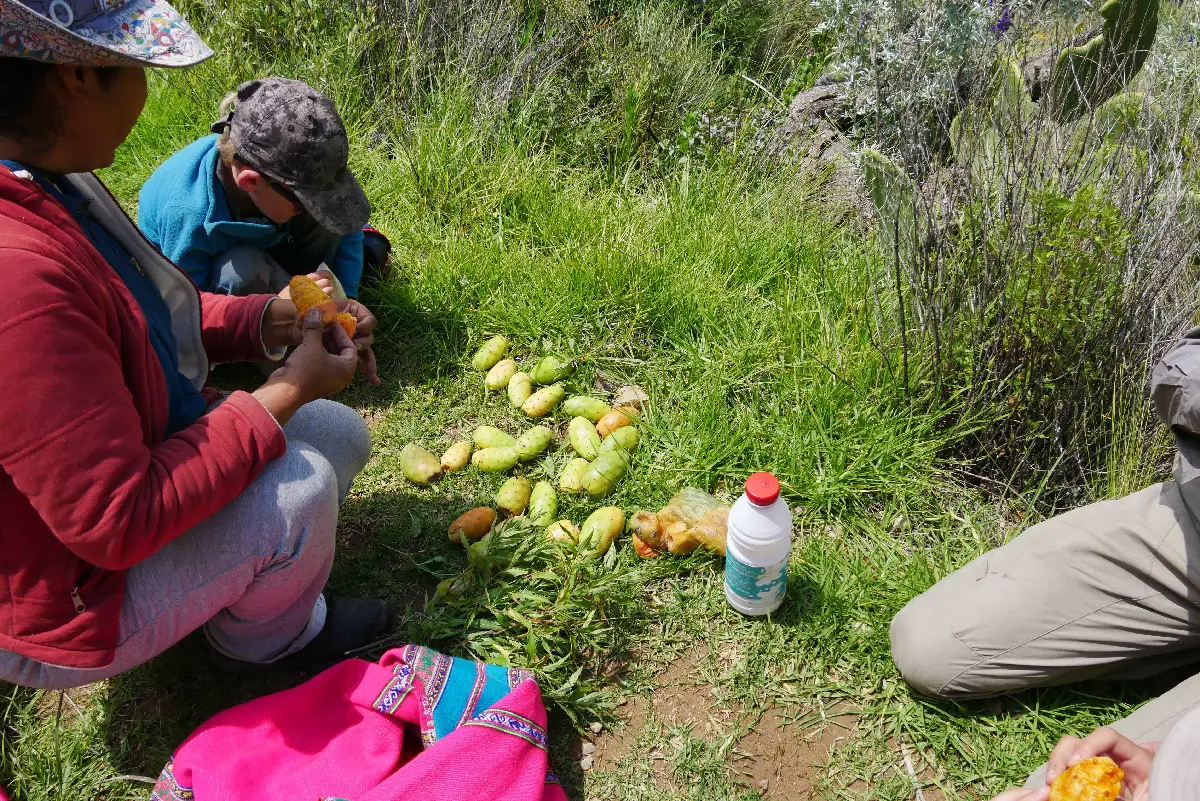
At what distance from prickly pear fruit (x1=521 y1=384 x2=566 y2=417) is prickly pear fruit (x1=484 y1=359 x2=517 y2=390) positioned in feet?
0.52

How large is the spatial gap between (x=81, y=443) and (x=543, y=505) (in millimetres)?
1477

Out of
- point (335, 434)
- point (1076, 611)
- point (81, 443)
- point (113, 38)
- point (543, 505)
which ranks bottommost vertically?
point (543, 505)

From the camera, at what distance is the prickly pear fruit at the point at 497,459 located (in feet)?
9.63

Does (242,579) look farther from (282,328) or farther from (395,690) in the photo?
(282,328)

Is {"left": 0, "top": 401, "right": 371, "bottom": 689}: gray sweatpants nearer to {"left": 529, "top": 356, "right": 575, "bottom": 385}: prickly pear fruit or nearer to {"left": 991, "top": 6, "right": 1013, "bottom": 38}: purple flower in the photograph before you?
{"left": 529, "top": 356, "right": 575, "bottom": 385}: prickly pear fruit

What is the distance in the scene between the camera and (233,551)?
6.18ft

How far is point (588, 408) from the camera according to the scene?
3072mm

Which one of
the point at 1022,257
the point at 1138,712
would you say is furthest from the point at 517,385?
the point at 1138,712

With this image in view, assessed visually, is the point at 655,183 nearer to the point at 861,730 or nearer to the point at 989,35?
the point at 989,35

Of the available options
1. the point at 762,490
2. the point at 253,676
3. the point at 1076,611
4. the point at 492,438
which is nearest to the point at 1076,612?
the point at 1076,611

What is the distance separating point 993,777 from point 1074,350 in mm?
1304

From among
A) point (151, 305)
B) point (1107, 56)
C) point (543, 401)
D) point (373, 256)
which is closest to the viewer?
point (151, 305)

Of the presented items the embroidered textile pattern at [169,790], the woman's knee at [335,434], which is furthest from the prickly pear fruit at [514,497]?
Answer: the embroidered textile pattern at [169,790]

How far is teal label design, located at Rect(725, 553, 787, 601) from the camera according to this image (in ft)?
7.69
